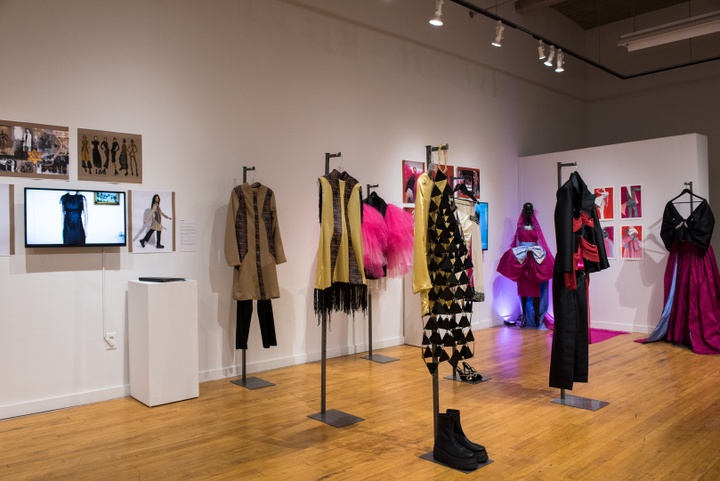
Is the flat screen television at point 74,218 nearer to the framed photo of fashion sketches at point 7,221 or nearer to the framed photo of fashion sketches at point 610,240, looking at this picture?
the framed photo of fashion sketches at point 7,221

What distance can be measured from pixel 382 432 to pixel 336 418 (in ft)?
1.46

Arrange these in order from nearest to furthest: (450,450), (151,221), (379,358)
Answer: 1. (450,450)
2. (151,221)
3. (379,358)

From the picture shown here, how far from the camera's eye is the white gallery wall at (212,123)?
15.2 ft

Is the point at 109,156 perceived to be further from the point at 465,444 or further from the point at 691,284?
the point at 691,284

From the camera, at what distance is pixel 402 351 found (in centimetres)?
688

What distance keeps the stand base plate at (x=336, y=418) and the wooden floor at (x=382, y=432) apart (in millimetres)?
71

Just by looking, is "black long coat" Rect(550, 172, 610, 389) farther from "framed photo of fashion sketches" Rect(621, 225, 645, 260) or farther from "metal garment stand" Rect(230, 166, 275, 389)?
"framed photo of fashion sketches" Rect(621, 225, 645, 260)

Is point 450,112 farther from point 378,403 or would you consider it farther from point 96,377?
point 96,377

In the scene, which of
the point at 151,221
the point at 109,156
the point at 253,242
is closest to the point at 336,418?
the point at 253,242

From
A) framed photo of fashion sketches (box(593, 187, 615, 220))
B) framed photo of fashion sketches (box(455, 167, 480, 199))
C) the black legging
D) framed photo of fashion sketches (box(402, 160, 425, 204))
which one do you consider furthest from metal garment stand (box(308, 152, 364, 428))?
framed photo of fashion sketches (box(593, 187, 615, 220))

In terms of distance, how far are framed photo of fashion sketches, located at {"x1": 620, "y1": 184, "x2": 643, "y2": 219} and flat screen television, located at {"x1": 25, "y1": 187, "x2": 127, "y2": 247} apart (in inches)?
254

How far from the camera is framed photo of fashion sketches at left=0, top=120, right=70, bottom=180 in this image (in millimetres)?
4516

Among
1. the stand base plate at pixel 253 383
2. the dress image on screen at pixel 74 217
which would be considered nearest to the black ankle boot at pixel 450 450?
the stand base plate at pixel 253 383

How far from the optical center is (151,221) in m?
5.20
